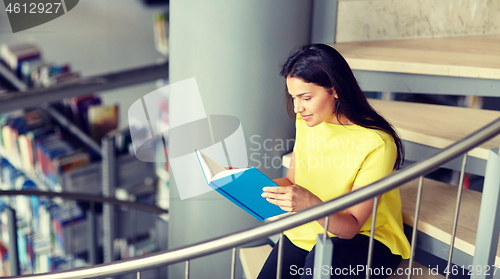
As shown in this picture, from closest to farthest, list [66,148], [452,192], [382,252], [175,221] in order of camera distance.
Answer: [382,252]
[452,192]
[175,221]
[66,148]

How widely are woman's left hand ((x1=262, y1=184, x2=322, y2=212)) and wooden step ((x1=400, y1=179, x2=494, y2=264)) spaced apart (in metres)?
0.57

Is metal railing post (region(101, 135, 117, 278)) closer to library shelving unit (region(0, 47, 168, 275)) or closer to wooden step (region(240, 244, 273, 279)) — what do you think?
library shelving unit (region(0, 47, 168, 275))

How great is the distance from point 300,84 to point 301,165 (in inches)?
13.0

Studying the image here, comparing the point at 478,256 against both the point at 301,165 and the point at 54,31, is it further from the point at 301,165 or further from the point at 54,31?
the point at 54,31

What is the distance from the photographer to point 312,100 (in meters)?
1.45

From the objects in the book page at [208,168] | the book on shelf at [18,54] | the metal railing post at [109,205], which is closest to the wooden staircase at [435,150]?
the book page at [208,168]

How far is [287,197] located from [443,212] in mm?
758

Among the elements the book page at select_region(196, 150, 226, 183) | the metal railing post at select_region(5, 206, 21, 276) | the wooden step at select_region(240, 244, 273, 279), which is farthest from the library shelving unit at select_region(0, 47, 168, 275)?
the book page at select_region(196, 150, 226, 183)

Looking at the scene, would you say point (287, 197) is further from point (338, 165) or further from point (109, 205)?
point (109, 205)

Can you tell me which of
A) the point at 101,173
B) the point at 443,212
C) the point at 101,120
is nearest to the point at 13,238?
the point at 101,173

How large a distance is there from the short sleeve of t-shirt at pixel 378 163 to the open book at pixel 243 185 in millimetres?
286

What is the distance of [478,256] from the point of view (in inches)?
54.6

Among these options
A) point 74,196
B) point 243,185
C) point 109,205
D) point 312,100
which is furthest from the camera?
point 109,205

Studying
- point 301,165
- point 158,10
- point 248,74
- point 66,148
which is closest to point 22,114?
point 66,148
